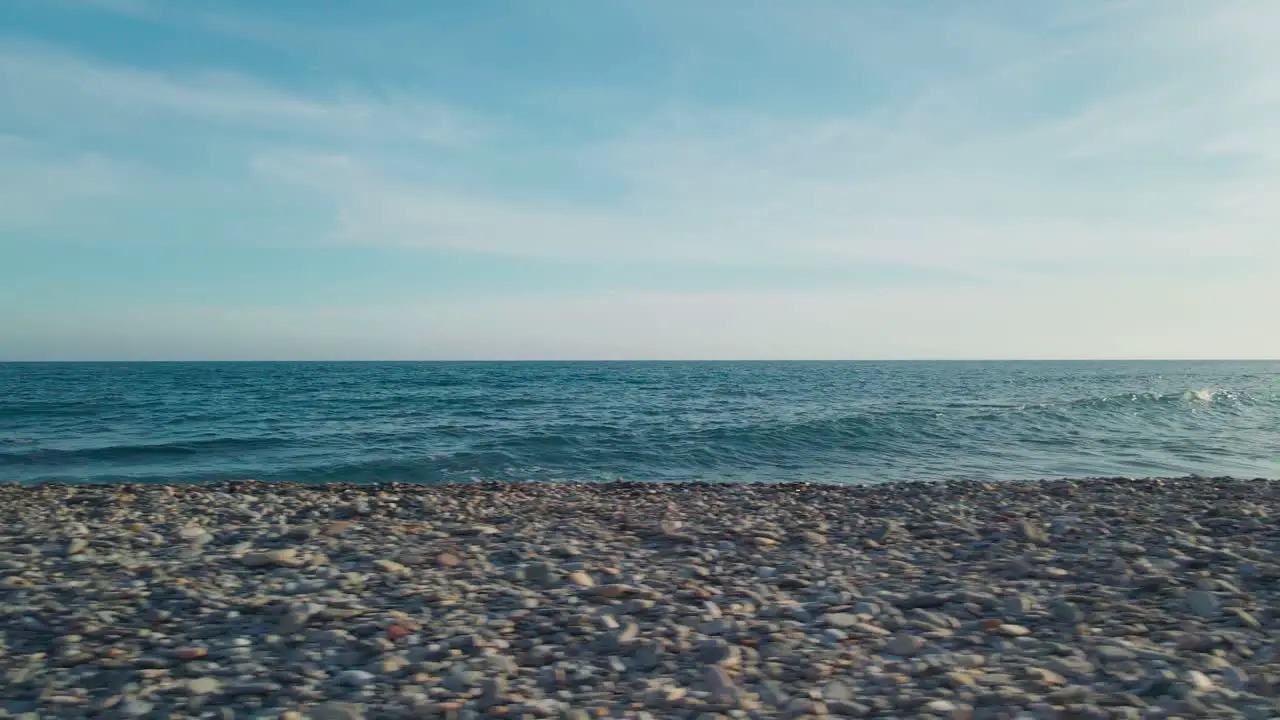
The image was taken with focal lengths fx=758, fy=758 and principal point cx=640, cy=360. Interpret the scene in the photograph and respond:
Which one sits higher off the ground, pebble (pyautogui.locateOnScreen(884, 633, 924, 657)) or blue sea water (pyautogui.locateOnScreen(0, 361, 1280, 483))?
pebble (pyautogui.locateOnScreen(884, 633, 924, 657))

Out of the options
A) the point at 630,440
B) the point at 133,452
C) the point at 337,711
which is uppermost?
the point at 337,711

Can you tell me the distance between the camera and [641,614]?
5125 millimetres

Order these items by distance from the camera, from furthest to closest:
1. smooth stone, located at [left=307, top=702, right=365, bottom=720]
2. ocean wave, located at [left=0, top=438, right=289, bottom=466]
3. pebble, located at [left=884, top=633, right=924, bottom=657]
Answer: ocean wave, located at [left=0, top=438, right=289, bottom=466] < pebble, located at [left=884, top=633, right=924, bottom=657] < smooth stone, located at [left=307, top=702, right=365, bottom=720]

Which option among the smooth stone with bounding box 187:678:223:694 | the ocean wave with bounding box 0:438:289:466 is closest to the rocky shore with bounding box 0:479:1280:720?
the smooth stone with bounding box 187:678:223:694

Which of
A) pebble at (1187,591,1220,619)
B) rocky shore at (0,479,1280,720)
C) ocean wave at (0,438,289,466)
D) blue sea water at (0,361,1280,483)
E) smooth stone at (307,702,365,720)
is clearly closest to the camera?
smooth stone at (307,702,365,720)

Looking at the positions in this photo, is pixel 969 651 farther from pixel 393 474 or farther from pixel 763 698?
pixel 393 474

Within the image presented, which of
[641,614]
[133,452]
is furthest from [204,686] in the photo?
[133,452]

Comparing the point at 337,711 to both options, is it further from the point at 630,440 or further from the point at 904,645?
the point at 630,440

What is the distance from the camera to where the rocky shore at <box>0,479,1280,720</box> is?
392cm

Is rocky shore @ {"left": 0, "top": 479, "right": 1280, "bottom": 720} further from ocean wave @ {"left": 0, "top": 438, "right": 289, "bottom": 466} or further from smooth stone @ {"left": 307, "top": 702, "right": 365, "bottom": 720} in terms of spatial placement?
ocean wave @ {"left": 0, "top": 438, "right": 289, "bottom": 466}

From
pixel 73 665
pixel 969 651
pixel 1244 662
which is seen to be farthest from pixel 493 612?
pixel 1244 662

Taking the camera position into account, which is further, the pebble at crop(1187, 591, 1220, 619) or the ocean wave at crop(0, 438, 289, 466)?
the ocean wave at crop(0, 438, 289, 466)

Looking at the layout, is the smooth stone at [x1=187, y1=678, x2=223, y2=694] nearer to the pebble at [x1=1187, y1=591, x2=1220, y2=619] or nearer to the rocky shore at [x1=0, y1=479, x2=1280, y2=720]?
the rocky shore at [x1=0, y1=479, x2=1280, y2=720]

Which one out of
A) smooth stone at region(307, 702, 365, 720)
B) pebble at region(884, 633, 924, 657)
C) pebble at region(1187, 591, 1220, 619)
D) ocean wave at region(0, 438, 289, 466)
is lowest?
ocean wave at region(0, 438, 289, 466)
